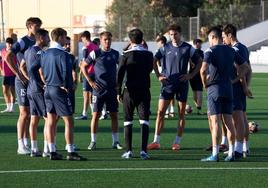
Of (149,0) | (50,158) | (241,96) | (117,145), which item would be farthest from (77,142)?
(149,0)

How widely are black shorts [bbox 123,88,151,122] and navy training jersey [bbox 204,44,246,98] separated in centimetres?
121

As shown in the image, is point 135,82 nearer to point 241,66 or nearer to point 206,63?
point 206,63

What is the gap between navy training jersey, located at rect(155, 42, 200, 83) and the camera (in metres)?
15.8

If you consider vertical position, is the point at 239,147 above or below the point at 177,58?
below

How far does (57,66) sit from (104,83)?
225 cm

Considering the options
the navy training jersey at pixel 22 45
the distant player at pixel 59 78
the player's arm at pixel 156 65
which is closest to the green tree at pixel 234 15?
the player's arm at pixel 156 65

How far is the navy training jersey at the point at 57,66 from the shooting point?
1396 centimetres

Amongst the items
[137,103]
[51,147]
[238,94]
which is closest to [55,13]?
→ [137,103]

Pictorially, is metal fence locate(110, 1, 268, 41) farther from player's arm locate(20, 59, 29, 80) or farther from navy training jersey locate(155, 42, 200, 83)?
player's arm locate(20, 59, 29, 80)

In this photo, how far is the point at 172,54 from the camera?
15.8 meters

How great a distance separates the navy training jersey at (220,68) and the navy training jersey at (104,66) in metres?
2.79

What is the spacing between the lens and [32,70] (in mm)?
14570

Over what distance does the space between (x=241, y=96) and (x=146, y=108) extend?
5.21ft

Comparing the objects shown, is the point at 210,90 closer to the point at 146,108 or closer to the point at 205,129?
the point at 146,108
